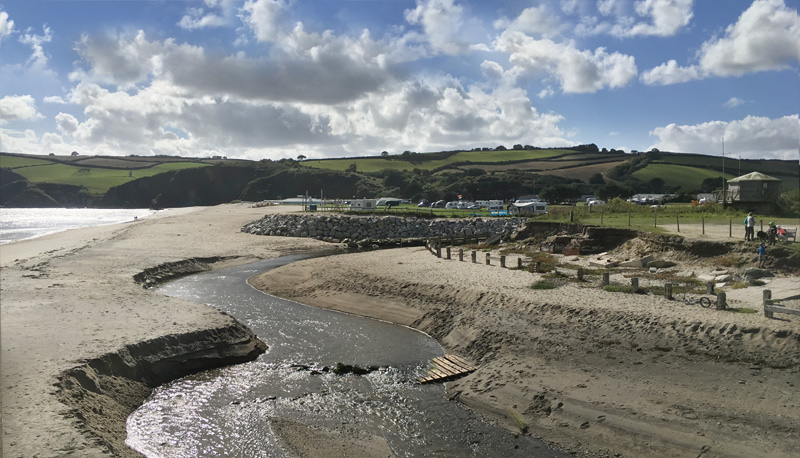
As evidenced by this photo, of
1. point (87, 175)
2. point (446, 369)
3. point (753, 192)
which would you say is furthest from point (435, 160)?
point (446, 369)

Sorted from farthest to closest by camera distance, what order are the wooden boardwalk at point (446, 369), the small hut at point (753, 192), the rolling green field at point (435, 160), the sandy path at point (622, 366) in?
the rolling green field at point (435, 160)
the small hut at point (753, 192)
the wooden boardwalk at point (446, 369)
the sandy path at point (622, 366)

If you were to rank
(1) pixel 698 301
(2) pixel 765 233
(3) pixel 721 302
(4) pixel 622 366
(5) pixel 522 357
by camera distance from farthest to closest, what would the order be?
(2) pixel 765 233, (1) pixel 698 301, (3) pixel 721 302, (5) pixel 522 357, (4) pixel 622 366

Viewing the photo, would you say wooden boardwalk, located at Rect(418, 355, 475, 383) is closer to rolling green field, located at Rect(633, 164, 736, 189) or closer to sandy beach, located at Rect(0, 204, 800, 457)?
sandy beach, located at Rect(0, 204, 800, 457)

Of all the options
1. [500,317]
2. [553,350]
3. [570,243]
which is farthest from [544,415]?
[570,243]

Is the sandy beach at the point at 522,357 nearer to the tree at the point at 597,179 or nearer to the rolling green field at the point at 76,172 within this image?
the tree at the point at 597,179

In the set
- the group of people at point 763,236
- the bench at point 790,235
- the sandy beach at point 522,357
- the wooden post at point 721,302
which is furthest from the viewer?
the bench at point 790,235

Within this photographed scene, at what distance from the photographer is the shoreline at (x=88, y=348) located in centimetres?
945

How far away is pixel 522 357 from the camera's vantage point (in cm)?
1440

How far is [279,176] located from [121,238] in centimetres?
8059

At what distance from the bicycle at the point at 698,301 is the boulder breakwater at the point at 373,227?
32.1 metres

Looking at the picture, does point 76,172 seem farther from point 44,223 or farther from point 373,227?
point 373,227

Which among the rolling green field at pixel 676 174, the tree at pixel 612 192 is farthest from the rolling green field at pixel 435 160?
the tree at pixel 612 192

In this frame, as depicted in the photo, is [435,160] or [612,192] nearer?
[612,192]

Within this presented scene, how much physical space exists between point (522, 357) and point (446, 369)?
207cm
